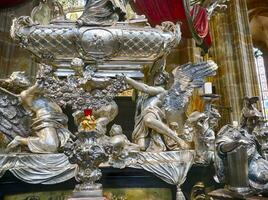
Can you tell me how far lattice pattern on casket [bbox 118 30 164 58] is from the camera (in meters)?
3.37

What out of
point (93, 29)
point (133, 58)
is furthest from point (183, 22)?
point (93, 29)

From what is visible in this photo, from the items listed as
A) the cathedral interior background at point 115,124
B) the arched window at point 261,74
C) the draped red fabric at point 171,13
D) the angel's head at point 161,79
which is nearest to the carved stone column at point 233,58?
the draped red fabric at point 171,13

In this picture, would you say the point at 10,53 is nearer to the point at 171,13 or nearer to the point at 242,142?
the point at 171,13

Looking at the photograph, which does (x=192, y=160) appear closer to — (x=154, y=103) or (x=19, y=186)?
(x=154, y=103)

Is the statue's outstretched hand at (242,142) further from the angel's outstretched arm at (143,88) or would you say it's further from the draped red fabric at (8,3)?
the draped red fabric at (8,3)

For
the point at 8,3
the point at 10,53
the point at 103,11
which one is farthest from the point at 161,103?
the point at 8,3

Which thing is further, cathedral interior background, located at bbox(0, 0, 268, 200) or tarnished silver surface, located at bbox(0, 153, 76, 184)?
tarnished silver surface, located at bbox(0, 153, 76, 184)

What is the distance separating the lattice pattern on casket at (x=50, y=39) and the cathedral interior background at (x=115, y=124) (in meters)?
0.01

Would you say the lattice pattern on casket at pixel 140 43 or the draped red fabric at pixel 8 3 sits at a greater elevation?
the draped red fabric at pixel 8 3

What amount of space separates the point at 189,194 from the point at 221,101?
175 inches

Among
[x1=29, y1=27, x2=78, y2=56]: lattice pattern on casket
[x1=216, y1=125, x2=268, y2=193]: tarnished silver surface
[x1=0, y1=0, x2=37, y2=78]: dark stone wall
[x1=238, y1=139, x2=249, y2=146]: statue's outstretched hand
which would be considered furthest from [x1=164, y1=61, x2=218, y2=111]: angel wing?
[x1=0, y1=0, x2=37, y2=78]: dark stone wall

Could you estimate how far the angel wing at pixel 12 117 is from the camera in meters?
3.14

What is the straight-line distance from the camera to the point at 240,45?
699 cm

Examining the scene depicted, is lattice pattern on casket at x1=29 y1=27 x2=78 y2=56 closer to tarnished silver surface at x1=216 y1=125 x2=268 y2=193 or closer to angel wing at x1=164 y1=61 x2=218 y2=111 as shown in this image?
angel wing at x1=164 y1=61 x2=218 y2=111
